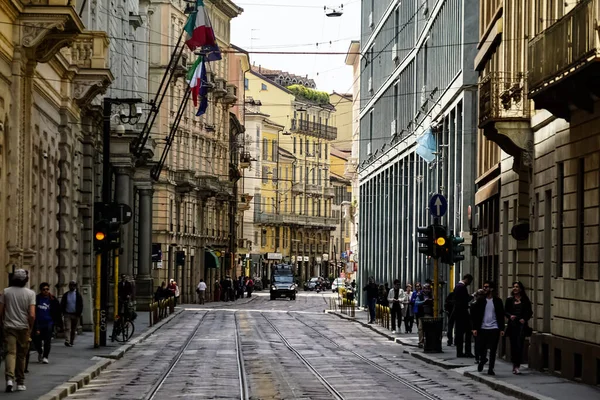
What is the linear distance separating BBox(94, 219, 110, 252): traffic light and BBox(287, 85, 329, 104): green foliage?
141 meters

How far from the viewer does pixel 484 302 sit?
97.6ft

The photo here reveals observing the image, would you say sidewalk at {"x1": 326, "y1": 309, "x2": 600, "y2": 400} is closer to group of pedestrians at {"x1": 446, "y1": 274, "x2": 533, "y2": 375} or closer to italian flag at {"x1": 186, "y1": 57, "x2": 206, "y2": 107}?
group of pedestrians at {"x1": 446, "y1": 274, "x2": 533, "y2": 375}

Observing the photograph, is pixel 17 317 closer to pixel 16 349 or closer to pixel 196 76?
pixel 16 349

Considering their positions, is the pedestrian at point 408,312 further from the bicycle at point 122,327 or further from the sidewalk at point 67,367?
the bicycle at point 122,327

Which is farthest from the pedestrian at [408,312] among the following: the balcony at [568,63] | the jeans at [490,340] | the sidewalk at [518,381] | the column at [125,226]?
the balcony at [568,63]

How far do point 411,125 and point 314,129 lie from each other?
364 ft

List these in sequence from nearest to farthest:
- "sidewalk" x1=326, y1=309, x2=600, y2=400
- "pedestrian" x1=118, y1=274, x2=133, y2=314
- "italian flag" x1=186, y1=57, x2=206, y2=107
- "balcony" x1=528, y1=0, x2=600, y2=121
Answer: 1. "balcony" x1=528, y1=0, x2=600, y2=121
2. "sidewalk" x1=326, y1=309, x2=600, y2=400
3. "pedestrian" x1=118, y1=274, x2=133, y2=314
4. "italian flag" x1=186, y1=57, x2=206, y2=107

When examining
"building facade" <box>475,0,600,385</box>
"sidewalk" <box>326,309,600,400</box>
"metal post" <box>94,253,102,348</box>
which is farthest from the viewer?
"metal post" <box>94,253,102,348</box>

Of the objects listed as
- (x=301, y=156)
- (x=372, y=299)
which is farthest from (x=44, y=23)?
(x=301, y=156)

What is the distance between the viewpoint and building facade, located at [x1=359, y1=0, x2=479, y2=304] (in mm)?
52375

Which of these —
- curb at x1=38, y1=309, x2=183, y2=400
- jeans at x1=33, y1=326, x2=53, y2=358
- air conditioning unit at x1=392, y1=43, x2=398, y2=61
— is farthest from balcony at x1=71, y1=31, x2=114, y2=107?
air conditioning unit at x1=392, y1=43, x2=398, y2=61

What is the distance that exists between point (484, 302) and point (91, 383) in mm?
7609

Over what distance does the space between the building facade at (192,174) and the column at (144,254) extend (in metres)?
4.26

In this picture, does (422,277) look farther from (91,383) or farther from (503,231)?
(91,383)
